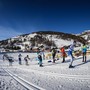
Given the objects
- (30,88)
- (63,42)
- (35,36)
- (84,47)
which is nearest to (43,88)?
(30,88)

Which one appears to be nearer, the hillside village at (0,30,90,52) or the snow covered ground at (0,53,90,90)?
the snow covered ground at (0,53,90,90)

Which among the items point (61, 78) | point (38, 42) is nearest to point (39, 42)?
point (38, 42)

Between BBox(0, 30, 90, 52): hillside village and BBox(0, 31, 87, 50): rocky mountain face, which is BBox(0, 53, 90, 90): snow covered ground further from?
BBox(0, 31, 87, 50): rocky mountain face

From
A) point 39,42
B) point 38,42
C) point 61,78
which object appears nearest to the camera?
point 61,78

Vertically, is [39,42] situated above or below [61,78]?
above

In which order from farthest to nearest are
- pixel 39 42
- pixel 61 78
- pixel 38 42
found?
pixel 38 42, pixel 39 42, pixel 61 78

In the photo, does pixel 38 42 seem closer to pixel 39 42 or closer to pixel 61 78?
pixel 39 42

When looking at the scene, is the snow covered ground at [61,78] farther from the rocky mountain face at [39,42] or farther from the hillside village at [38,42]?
the rocky mountain face at [39,42]

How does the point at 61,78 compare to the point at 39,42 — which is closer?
Answer: the point at 61,78

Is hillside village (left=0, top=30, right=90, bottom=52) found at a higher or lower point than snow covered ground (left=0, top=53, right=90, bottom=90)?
higher

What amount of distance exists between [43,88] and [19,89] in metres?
1.02

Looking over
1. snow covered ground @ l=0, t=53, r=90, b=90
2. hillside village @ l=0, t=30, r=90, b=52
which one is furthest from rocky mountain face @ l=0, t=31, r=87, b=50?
snow covered ground @ l=0, t=53, r=90, b=90

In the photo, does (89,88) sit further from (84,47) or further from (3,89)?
(84,47)

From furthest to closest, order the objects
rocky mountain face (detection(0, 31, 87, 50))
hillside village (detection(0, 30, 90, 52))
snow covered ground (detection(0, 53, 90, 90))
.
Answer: rocky mountain face (detection(0, 31, 87, 50))
hillside village (detection(0, 30, 90, 52))
snow covered ground (detection(0, 53, 90, 90))
